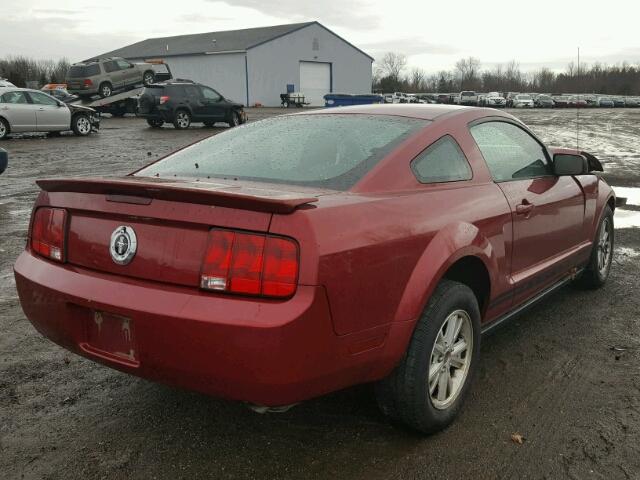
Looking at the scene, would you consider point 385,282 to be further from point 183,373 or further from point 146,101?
point 146,101

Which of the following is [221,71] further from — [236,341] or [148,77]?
[236,341]

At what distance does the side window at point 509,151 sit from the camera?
363 cm

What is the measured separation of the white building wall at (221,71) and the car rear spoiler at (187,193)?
159ft

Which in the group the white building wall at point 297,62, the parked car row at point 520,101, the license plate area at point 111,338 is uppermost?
the white building wall at point 297,62

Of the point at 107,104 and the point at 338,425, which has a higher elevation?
the point at 107,104

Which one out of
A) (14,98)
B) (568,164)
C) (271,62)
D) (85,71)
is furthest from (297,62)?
(568,164)

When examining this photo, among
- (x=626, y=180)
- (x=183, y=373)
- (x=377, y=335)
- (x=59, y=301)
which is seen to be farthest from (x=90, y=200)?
(x=626, y=180)

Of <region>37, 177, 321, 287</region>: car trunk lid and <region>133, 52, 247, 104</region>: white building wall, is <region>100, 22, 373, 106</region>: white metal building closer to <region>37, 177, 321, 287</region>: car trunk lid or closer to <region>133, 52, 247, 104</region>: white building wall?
<region>133, 52, 247, 104</region>: white building wall

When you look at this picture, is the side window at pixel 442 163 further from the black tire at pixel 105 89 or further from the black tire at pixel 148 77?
the black tire at pixel 148 77

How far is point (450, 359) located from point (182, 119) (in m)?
22.1

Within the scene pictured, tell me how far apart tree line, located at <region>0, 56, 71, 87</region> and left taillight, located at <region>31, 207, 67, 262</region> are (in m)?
52.8

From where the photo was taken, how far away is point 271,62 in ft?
167

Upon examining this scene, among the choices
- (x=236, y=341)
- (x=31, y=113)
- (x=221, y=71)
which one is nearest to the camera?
(x=236, y=341)

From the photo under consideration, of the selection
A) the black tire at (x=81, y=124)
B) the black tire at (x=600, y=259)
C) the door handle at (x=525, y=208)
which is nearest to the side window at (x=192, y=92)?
the black tire at (x=81, y=124)
